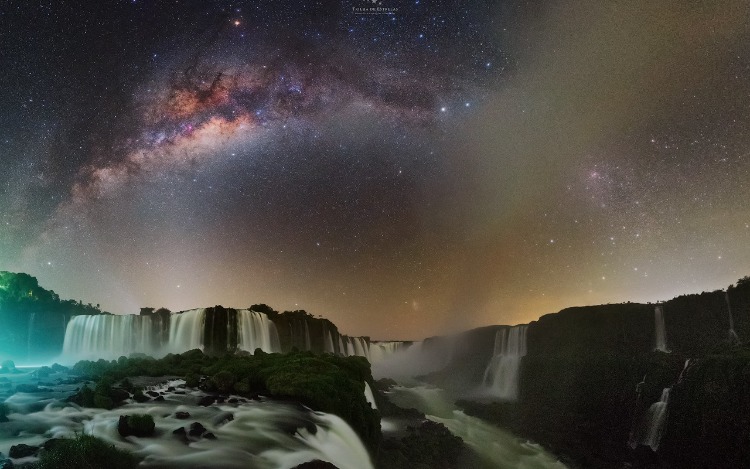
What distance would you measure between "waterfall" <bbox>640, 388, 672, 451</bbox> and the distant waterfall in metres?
20.8

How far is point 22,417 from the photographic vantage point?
1362cm

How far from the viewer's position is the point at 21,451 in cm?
969

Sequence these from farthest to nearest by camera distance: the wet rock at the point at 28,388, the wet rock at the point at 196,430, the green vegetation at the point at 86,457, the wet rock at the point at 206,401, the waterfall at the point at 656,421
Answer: the waterfall at the point at 656,421 → the wet rock at the point at 28,388 → the wet rock at the point at 206,401 → the wet rock at the point at 196,430 → the green vegetation at the point at 86,457

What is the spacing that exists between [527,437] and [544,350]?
57.9 ft

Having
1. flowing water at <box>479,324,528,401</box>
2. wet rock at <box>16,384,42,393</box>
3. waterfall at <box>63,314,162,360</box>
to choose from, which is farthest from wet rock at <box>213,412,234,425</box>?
flowing water at <box>479,324,528,401</box>

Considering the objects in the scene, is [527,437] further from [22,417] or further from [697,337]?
[22,417]

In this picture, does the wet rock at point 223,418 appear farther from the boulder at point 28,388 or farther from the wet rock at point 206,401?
the boulder at point 28,388

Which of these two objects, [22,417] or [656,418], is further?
[656,418]

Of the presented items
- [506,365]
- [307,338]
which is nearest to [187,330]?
[307,338]

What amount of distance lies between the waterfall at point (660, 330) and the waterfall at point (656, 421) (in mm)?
10226

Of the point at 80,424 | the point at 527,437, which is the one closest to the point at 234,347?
the point at 527,437

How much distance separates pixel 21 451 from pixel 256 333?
39210 mm

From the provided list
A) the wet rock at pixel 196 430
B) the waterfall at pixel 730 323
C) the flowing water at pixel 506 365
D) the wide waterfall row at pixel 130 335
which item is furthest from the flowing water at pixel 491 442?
the wide waterfall row at pixel 130 335

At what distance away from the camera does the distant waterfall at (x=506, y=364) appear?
50812 millimetres
